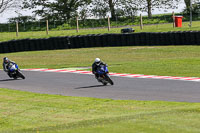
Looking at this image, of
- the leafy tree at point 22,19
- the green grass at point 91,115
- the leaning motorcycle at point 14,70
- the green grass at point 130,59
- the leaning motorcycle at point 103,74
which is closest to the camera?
the green grass at point 91,115

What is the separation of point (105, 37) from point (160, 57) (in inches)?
314

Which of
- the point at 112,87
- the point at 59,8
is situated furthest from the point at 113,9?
the point at 112,87

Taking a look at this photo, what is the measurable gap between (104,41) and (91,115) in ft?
83.4

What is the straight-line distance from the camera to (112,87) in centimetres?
1784

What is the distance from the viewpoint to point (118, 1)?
191ft

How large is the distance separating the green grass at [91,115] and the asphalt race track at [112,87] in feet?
4.11

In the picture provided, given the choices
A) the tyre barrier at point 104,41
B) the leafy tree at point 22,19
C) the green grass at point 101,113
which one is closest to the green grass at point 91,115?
the green grass at point 101,113

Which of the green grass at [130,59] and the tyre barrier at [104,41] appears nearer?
the green grass at [130,59]

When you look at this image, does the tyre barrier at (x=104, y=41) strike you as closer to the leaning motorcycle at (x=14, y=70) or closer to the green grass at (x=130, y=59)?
the green grass at (x=130, y=59)

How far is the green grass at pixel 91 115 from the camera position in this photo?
8617 mm

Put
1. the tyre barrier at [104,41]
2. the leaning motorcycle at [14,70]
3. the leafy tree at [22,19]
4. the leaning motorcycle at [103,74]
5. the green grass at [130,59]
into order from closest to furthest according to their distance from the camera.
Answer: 1. the leaning motorcycle at [103,74]
2. the leaning motorcycle at [14,70]
3. the green grass at [130,59]
4. the tyre barrier at [104,41]
5. the leafy tree at [22,19]

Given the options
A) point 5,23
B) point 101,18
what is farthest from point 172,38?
point 5,23

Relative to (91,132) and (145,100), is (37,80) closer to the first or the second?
(145,100)

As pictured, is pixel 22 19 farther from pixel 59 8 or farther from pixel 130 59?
pixel 130 59
